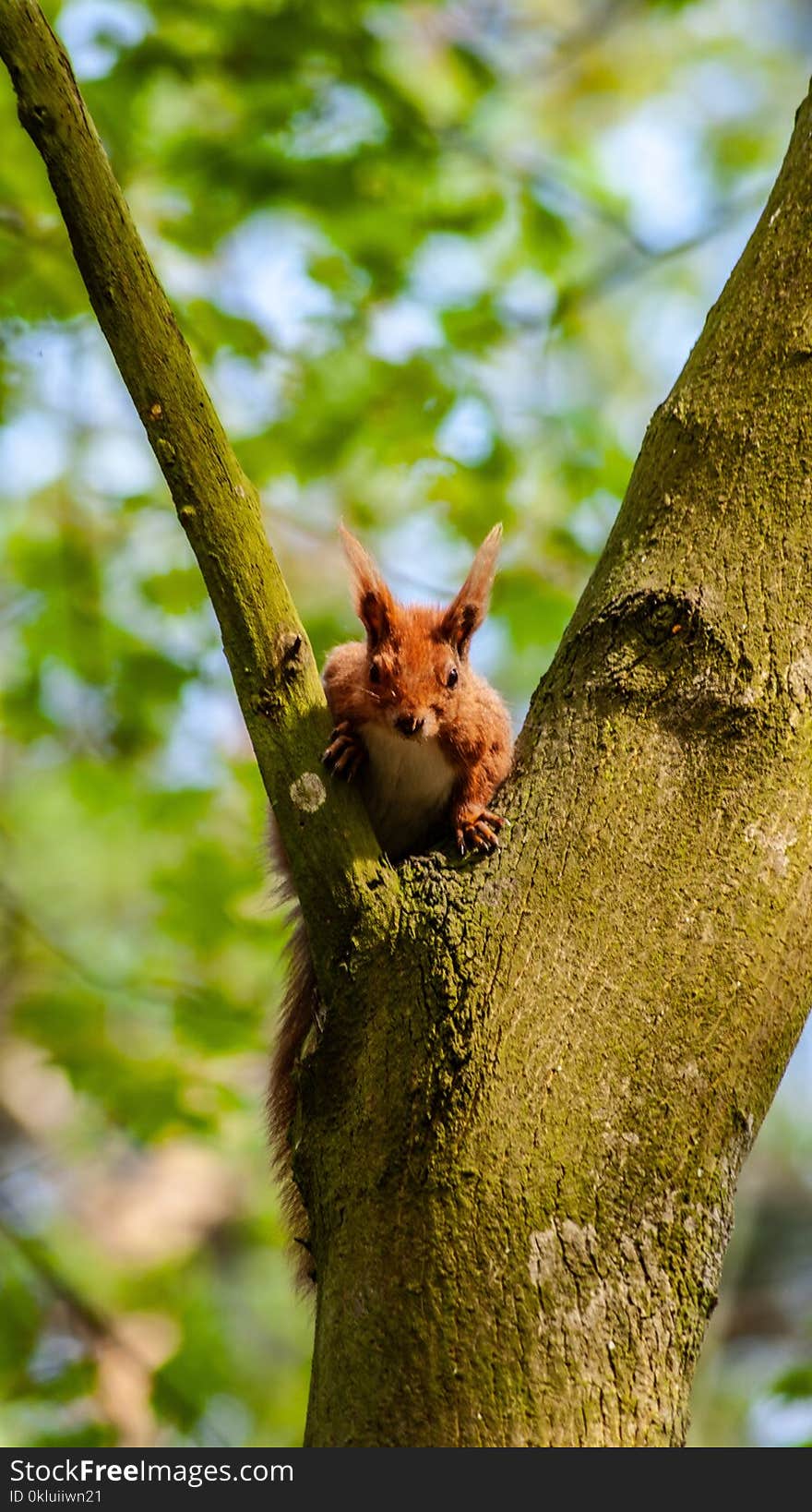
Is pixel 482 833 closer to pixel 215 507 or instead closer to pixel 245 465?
pixel 215 507

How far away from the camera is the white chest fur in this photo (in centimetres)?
305

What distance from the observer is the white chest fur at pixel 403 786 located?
10.00ft

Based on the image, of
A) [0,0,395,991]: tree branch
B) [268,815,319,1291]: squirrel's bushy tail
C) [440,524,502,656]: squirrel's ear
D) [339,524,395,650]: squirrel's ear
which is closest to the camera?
[0,0,395,991]: tree branch

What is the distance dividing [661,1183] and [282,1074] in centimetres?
137

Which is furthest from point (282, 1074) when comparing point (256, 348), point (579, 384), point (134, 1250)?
point (134, 1250)

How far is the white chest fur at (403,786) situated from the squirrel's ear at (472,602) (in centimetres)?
29

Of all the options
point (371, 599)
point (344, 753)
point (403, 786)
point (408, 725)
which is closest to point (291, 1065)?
point (403, 786)

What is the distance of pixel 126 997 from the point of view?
507 centimetres

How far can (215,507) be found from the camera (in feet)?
6.55

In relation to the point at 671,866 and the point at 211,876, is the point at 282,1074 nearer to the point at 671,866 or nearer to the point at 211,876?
the point at 671,866

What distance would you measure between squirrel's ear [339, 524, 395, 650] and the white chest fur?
280mm

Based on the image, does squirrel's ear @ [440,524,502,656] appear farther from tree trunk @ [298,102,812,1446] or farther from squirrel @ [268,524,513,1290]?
tree trunk @ [298,102,812,1446]

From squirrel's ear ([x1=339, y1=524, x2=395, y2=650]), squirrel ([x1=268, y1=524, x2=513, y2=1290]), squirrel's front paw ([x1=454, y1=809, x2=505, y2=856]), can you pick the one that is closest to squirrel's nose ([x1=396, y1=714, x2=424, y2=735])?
squirrel ([x1=268, y1=524, x2=513, y2=1290])

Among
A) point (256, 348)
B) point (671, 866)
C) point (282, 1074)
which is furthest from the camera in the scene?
point (256, 348)
